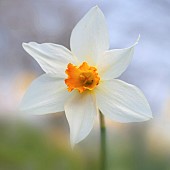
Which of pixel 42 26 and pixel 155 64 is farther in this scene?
pixel 42 26

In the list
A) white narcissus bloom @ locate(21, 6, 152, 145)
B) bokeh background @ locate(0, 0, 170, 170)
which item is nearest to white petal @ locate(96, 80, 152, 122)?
white narcissus bloom @ locate(21, 6, 152, 145)

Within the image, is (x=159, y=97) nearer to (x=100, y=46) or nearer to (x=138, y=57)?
(x=138, y=57)

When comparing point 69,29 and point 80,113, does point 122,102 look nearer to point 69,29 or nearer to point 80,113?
point 80,113

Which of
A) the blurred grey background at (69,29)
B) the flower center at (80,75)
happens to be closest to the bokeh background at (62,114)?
the blurred grey background at (69,29)

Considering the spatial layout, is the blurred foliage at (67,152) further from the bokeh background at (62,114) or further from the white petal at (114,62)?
the white petal at (114,62)

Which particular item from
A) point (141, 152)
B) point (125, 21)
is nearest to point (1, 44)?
point (125, 21)

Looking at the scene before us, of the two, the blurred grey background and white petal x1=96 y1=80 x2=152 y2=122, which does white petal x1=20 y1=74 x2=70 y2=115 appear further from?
the blurred grey background
